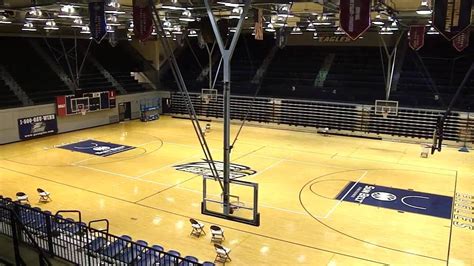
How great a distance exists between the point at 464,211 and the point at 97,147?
54.6 ft

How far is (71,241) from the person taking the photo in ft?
32.5

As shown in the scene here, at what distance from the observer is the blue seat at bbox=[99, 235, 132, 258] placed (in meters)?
9.22

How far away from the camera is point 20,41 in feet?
99.0

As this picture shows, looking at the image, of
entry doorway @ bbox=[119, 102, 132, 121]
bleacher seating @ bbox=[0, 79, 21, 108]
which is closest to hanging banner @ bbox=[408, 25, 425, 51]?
entry doorway @ bbox=[119, 102, 132, 121]

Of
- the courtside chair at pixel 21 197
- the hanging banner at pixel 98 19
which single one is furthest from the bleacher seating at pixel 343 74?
the courtside chair at pixel 21 197

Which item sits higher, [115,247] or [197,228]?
[115,247]

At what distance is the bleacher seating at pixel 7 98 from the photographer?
23.8 metres

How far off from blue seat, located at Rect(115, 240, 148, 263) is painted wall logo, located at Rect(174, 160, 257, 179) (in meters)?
7.90

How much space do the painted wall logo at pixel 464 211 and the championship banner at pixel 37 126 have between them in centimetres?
2111

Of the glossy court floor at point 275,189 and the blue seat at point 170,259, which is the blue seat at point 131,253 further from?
the glossy court floor at point 275,189

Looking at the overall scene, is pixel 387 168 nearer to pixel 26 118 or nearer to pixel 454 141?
pixel 454 141

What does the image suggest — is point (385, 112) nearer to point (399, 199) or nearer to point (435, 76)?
point (435, 76)

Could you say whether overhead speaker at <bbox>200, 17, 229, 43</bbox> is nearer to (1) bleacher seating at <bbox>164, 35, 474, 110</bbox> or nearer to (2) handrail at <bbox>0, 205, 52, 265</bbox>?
(1) bleacher seating at <bbox>164, 35, 474, 110</bbox>

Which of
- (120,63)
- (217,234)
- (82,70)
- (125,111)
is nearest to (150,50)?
(120,63)
